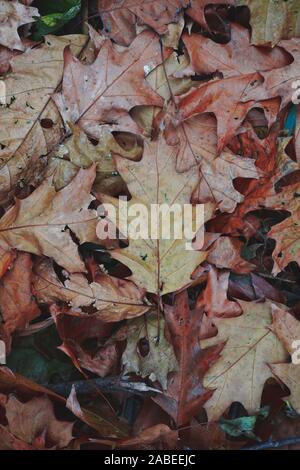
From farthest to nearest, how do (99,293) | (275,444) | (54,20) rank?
(54,20), (99,293), (275,444)

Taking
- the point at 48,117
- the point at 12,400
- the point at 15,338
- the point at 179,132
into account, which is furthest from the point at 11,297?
the point at 179,132

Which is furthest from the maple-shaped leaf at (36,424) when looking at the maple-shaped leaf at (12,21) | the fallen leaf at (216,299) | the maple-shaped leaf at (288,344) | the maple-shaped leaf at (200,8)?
the maple-shaped leaf at (200,8)

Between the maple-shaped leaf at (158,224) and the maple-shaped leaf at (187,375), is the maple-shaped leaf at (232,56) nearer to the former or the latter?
the maple-shaped leaf at (158,224)

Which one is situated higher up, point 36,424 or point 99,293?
point 99,293

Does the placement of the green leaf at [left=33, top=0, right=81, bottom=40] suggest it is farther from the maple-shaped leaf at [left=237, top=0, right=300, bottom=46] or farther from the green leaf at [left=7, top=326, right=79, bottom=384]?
A: the green leaf at [left=7, top=326, right=79, bottom=384]

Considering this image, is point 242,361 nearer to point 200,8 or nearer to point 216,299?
point 216,299

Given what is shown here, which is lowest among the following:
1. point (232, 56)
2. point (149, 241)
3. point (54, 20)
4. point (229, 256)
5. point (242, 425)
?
point (242, 425)

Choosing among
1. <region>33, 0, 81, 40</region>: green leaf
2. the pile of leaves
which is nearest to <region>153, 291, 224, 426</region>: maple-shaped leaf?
the pile of leaves

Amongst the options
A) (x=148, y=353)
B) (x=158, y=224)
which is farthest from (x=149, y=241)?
(x=148, y=353)
